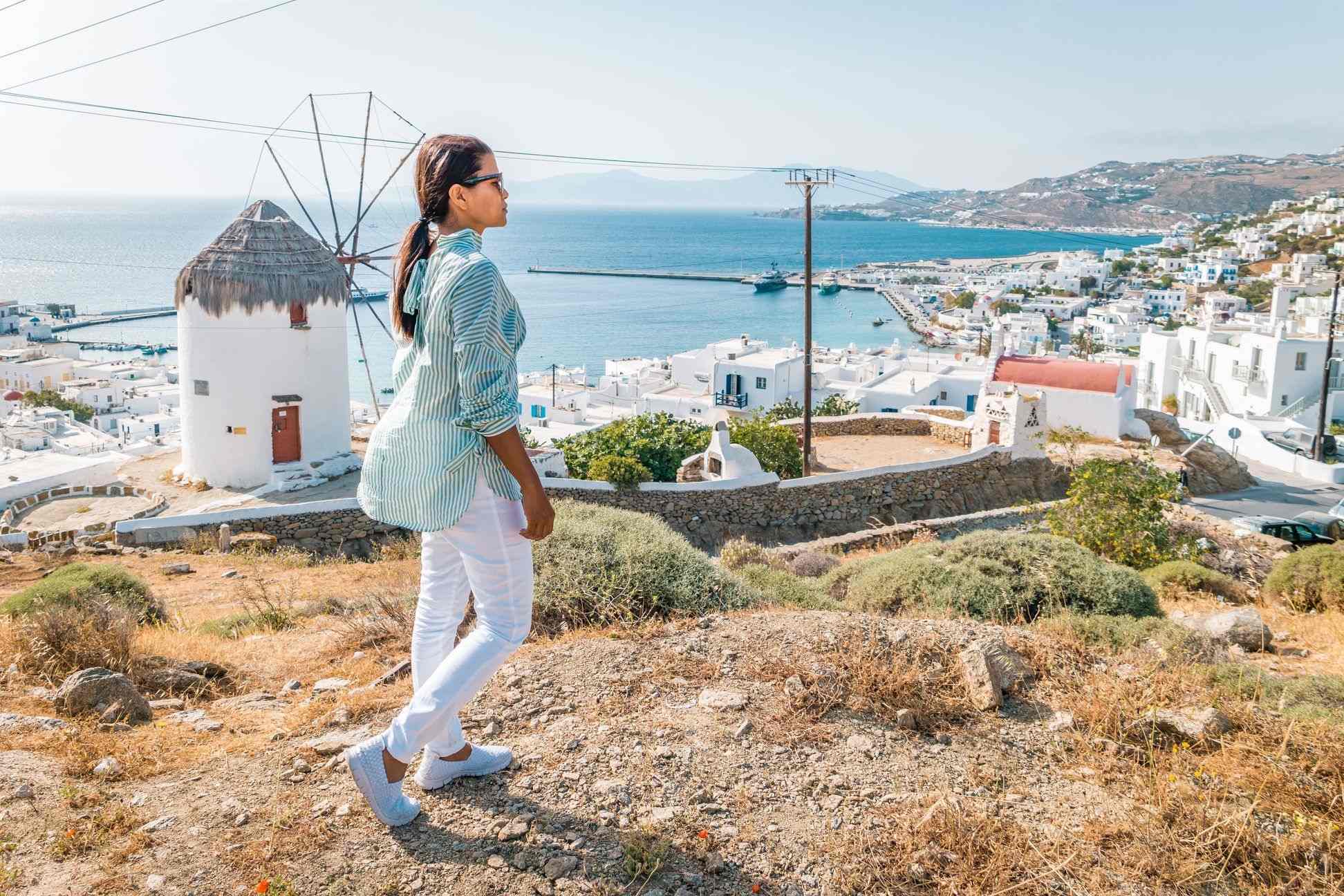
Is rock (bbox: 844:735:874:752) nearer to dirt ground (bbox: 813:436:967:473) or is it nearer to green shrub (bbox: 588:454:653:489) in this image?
green shrub (bbox: 588:454:653:489)

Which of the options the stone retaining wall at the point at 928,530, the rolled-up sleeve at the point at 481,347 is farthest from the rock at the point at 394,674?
the stone retaining wall at the point at 928,530

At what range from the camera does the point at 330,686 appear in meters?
3.97

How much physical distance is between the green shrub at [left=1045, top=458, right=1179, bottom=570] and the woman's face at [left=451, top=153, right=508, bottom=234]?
25.3 feet

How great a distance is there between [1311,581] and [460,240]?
7670 mm

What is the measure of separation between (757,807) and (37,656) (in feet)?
10.8

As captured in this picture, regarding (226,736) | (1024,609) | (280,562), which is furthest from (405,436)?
(280,562)

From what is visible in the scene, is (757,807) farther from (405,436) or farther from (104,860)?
(104,860)

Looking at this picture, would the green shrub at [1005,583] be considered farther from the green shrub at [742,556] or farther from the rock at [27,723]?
the rock at [27,723]

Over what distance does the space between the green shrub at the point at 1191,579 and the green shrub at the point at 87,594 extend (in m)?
7.37

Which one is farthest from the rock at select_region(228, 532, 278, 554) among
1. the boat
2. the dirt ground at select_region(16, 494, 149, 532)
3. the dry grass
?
the boat

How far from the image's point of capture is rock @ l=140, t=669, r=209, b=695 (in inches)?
155

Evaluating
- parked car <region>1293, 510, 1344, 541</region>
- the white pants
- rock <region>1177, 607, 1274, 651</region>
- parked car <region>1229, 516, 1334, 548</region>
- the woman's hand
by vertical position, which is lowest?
parked car <region>1293, 510, 1344, 541</region>

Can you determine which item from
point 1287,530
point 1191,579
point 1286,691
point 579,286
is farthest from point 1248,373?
point 579,286

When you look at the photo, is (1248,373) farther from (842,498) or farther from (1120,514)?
(1120,514)
